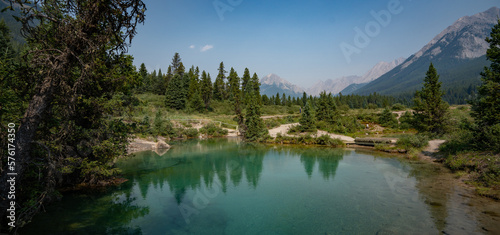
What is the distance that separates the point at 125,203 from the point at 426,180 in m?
17.4

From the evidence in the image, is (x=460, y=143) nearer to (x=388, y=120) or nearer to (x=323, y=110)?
(x=323, y=110)

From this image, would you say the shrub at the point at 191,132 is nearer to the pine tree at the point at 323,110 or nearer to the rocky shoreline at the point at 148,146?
the rocky shoreline at the point at 148,146

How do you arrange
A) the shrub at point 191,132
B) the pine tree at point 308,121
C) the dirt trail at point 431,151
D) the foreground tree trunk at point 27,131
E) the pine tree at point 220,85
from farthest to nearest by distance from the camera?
the pine tree at point 220,85 → the shrub at point 191,132 → the pine tree at point 308,121 → the dirt trail at point 431,151 → the foreground tree trunk at point 27,131

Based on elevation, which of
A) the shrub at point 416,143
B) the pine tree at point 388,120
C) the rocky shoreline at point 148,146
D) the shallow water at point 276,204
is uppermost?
the pine tree at point 388,120

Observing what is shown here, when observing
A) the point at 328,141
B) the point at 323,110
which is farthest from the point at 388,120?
the point at 328,141

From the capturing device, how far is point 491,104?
13.6 m

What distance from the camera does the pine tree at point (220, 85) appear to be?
3073 inches

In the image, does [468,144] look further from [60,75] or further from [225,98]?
[225,98]

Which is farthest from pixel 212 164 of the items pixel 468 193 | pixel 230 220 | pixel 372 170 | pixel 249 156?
pixel 468 193

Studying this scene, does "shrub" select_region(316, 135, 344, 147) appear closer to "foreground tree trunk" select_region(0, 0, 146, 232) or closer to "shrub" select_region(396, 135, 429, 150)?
"shrub" select_region(396, 135, 429, 150)

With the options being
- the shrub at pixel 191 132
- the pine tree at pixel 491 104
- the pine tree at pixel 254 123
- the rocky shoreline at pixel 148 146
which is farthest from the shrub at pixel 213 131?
the pine tree at pixel 491 104

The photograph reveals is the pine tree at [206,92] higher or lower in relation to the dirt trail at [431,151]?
higher

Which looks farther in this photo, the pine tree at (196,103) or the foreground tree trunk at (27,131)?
the pine tree at (196,103)

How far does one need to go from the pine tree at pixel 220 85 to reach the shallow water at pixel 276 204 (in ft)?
200
